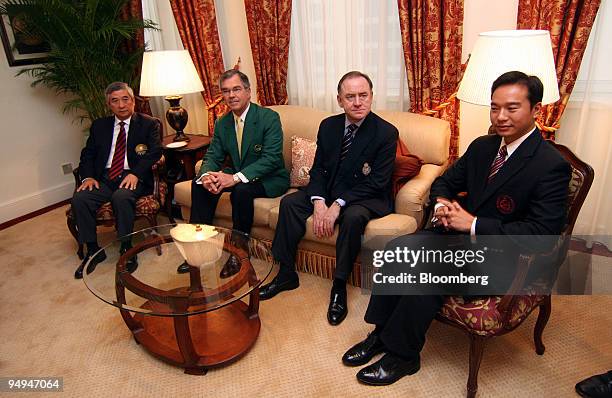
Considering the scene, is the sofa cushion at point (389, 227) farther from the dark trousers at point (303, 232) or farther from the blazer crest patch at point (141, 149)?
the blazer crest patch at point (141, 149)

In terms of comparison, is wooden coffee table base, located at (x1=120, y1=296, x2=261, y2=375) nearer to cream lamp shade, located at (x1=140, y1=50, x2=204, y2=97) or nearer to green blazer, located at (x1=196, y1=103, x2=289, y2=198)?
green blazer, located at (x1=196, y1=103, x2=289, y2=198)

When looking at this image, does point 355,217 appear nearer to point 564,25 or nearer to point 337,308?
point 337,308

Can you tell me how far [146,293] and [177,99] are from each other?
2016 millimetres

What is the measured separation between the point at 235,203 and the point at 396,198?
986mm

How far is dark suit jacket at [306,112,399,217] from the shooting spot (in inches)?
94.2

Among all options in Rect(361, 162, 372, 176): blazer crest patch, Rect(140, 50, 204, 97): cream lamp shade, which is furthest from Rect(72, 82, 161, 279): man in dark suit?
Rect(361, 162, 372, 176): blazer crest patch

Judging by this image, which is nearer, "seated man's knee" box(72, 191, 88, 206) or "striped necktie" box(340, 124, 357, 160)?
"striped necktie" box(340, 124, 357, 160)

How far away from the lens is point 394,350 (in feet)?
6.12

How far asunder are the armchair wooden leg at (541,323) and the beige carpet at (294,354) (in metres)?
0.05

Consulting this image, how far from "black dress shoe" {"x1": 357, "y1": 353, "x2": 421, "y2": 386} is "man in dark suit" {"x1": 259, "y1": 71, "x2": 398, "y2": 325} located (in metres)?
0.40

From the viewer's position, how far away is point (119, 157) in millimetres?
3031

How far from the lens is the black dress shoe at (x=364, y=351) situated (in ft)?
6.48

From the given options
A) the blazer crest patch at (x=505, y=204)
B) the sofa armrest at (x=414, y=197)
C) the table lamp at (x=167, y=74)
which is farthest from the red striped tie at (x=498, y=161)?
the table lamp at (x=167, y=74)

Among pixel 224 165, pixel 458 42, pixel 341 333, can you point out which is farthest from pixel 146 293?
pixel 458 42
